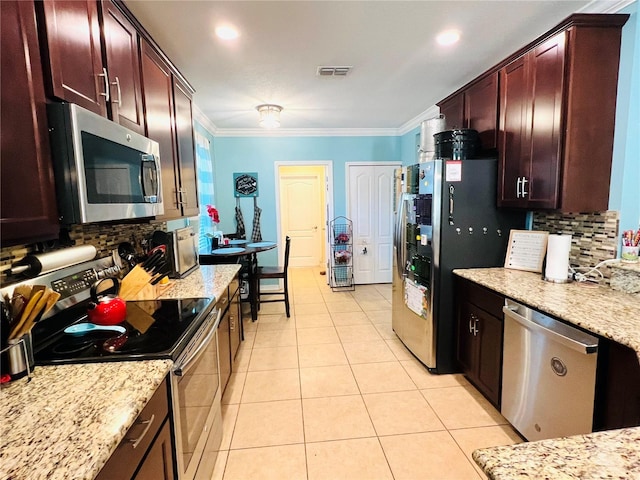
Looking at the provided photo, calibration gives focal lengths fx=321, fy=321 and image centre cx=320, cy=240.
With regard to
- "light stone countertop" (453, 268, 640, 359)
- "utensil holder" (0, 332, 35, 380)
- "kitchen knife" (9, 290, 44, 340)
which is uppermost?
"kitchen knife" (9, 290, 44, 340)

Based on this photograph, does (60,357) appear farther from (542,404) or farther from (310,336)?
(310,336)

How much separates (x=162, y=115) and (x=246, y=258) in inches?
90.9

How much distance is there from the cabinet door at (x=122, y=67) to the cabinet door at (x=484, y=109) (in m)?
2.44

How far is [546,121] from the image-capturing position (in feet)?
6.54

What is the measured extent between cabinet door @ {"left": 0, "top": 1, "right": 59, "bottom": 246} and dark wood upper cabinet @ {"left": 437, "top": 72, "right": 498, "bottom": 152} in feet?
8.87

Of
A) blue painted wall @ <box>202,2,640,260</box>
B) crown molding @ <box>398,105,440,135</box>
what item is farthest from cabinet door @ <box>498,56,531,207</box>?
blue painted wall @ <box>202,2,640,260</box>

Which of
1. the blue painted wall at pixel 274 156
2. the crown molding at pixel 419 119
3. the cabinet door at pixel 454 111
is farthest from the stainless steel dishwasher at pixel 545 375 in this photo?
the blue painted wall at pixel 274 156

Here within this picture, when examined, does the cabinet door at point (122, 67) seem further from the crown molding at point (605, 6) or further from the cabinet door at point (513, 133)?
the crown molding at point (605, 6)

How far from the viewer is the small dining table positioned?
11.3 feet

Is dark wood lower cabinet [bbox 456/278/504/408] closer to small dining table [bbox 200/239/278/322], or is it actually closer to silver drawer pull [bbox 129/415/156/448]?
silver drawer pull [bbox 129/415/156/448]

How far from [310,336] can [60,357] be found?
2.49m

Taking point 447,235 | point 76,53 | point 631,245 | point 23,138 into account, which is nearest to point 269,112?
point 447,235

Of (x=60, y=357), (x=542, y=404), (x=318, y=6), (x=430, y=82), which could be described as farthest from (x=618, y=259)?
(x=60, y=357)

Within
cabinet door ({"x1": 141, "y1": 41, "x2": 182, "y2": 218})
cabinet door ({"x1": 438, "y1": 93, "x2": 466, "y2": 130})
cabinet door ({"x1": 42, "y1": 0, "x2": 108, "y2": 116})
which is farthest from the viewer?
cabinet door ({"x1": 438, "y1": 93, "x2": 466, "y2": 130})
